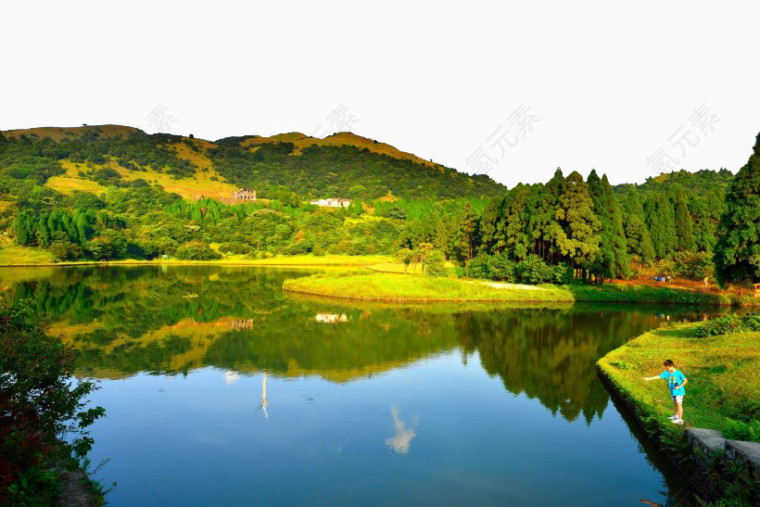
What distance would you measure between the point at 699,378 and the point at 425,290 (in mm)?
32711

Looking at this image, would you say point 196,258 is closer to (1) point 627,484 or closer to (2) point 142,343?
(2) point 142,343

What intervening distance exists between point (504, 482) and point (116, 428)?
13668 mm

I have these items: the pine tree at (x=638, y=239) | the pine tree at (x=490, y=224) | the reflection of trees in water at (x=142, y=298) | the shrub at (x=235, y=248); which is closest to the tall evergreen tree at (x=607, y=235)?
the pine tree at (x=638, y=239)

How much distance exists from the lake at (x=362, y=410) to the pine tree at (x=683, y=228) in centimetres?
2884

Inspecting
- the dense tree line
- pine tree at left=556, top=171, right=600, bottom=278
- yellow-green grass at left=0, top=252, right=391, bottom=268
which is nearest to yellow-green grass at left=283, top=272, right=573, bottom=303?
the dense tree line

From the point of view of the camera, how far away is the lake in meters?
13.4

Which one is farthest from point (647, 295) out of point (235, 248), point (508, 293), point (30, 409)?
point (235, 248)

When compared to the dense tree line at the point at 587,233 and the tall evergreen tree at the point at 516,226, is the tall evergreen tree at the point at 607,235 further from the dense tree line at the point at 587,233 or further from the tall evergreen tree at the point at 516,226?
the tall evergreen tree at the point at 516,226

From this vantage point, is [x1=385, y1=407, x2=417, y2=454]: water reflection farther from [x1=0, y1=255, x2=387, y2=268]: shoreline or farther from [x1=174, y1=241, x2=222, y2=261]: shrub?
[x1=174, y1=241, x2=222, y2=261]: shrub

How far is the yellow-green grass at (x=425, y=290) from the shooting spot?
4881 centimetres

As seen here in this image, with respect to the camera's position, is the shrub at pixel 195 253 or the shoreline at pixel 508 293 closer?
the shoreline at pixel 508 293

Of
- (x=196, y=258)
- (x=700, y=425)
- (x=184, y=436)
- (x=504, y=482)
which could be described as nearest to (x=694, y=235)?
(x=700, y=425)

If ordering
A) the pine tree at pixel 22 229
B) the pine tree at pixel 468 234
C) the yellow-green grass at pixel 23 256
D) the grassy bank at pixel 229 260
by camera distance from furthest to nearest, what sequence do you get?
the pine tree at pixel 22 229 → the grassy bank at pixel 229 260 → the yellow-green grass at pixel 23 256 → the pine tree at pixel 468 234

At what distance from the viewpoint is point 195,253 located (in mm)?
109250
